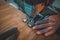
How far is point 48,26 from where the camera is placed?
2.72ft

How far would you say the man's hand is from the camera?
31.8 inches

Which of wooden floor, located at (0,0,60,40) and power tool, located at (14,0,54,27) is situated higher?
power tool, located at (14,0,54,27)

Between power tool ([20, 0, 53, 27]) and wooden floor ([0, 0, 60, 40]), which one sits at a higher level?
power tool ([20, 0, 53, 27])

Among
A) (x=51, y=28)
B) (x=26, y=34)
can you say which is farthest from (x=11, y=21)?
(x=51, y=28)

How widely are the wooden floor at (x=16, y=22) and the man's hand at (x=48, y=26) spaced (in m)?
0.03

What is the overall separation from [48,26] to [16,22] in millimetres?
233

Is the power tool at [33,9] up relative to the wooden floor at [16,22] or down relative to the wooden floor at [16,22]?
up

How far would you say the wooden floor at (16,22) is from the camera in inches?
30.5

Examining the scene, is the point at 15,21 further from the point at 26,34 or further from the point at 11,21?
the point at 26,34

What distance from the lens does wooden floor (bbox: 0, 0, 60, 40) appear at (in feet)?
2.54

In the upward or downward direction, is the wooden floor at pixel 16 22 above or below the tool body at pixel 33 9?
below

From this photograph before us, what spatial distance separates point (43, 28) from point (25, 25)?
0.43ft

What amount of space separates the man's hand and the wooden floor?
0.03 meters

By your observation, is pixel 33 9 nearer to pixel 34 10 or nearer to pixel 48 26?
pixel 34 10
